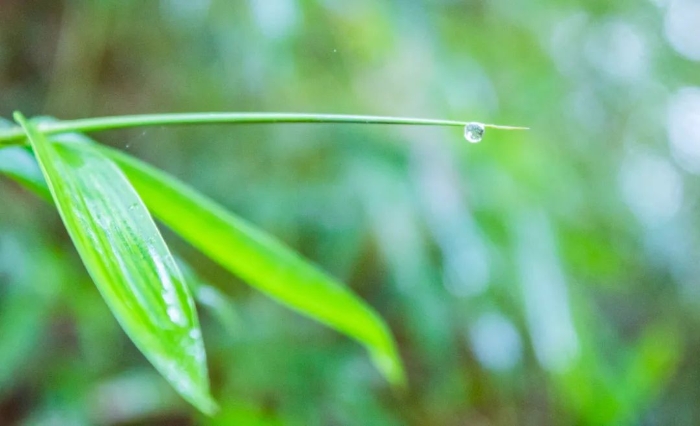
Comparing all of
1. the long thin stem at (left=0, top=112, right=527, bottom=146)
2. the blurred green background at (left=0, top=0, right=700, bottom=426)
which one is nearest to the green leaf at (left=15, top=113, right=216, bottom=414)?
the long thin stem at (left=0, top=112, right=527, bottom=146)

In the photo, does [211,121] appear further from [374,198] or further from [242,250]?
[374,198]

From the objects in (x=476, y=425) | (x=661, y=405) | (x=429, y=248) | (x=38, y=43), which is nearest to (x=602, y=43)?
(x=429, y=248)

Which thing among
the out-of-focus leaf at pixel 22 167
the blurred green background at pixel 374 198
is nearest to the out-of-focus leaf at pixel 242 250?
the out-of-focus leaf at pixel 22 167

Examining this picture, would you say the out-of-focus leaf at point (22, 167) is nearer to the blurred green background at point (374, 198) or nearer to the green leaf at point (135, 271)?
the green leaf at point (135, 271)

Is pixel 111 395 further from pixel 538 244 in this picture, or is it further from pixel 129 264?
pixel 129 264

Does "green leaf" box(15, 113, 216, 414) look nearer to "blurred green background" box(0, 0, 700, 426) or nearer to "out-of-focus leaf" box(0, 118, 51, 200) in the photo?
"out-of-focus leaf" box(0, 118, 51, 200)

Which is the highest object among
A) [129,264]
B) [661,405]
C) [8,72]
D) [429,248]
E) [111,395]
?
[661,405]
